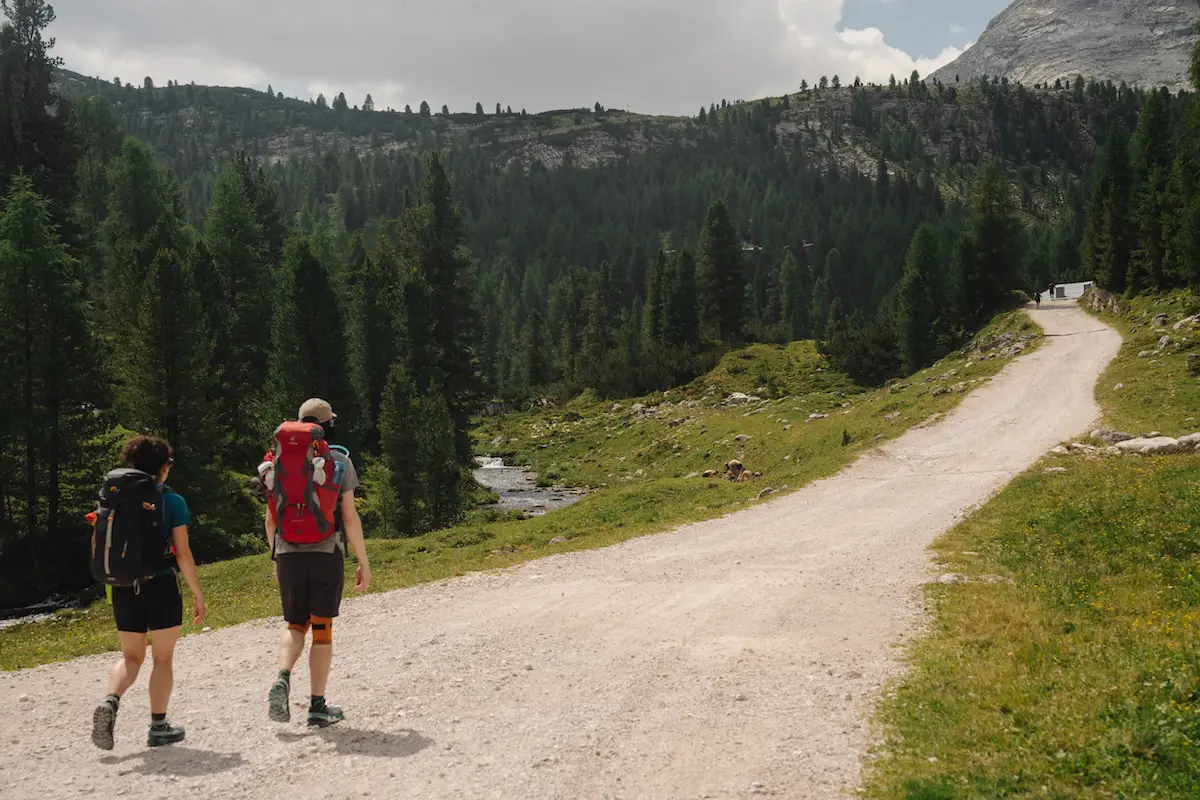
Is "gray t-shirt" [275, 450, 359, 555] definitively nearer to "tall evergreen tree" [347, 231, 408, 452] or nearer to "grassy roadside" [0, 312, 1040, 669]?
"grassy roadside" [0, 312, 1040, 669]

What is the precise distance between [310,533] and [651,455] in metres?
50.8

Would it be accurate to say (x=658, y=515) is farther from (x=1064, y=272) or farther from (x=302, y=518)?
(x=1064, y=272)

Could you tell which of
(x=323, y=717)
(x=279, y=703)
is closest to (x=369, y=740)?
(x=323, y=717)

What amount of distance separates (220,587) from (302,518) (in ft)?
63.5

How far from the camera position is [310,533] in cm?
781

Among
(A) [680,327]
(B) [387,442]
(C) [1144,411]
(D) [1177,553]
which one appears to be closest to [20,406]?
(B) [387,442]

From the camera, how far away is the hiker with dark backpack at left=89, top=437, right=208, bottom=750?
290 inches

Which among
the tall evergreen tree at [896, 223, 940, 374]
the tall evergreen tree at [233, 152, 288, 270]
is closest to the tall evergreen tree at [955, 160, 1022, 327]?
the tall evergreen tree at [896, 223, 940, 374]

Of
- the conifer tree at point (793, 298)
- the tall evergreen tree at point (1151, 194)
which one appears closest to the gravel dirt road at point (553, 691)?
the tall evergreen tree at point (1151, 194)

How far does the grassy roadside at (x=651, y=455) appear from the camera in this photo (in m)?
20.6

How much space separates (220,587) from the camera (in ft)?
80.1

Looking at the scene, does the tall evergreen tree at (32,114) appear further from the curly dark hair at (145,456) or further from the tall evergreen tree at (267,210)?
the curly dark hair at (145,456)

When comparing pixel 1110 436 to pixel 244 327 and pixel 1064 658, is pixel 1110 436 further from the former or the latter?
pixel 244 327

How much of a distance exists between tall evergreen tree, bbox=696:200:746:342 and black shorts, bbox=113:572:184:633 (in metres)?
91.3
